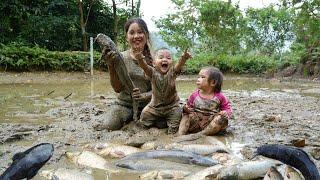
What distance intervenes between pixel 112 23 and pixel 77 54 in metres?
5.78

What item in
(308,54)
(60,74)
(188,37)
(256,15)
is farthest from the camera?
(188,37)

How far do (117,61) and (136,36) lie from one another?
1.74ft

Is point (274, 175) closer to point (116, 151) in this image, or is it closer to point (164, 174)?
point (164, 174)

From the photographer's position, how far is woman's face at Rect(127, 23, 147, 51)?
19.9 feet

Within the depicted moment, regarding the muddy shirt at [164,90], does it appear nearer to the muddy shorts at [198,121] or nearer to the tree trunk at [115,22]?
the muddy shorts at [198,121]

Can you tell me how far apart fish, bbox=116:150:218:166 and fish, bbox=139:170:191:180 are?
0.33 metres

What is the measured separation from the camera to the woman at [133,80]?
607 cm

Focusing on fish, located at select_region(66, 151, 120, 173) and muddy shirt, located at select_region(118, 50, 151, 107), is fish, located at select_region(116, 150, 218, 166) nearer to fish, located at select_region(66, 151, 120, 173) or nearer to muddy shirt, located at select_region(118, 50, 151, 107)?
fish, located at select_region(66, 151, 120, 173)

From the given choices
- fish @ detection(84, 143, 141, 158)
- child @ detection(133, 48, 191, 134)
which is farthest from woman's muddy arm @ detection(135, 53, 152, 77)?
fish @ detection(84, 143, 141, 158)

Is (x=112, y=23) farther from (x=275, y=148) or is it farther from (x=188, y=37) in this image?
(x=275, y=148)

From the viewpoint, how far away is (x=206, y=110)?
578cm

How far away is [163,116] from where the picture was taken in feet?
19.3

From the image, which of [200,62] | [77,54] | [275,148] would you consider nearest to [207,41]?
[200,62]

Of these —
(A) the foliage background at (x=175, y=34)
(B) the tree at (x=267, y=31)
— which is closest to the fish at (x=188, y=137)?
(A) the foliage background at (x=175, y=34)
